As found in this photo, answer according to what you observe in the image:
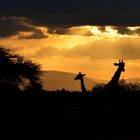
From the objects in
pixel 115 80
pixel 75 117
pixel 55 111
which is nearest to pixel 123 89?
pixel 115 80

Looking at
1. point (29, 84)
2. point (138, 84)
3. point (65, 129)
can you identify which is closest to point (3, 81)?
point (29, 84)

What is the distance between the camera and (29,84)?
138ft

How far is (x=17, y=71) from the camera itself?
135ft

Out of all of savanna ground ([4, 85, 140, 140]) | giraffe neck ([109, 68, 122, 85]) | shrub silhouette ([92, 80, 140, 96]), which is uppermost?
giraffe neck ([109, 68, 122, 85])

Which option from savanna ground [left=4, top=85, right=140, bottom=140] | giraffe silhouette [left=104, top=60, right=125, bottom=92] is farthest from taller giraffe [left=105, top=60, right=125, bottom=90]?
savanna ground [left=4, top=85, right=140, bottom=140]

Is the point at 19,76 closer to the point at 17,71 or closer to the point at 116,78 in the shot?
the point at 17,71

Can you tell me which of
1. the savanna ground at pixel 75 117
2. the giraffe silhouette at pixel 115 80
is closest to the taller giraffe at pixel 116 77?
the giraffe silhouette at pixel 115 80

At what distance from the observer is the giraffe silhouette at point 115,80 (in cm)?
4872

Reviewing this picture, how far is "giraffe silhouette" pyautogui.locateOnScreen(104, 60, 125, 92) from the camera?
4872 centimetres

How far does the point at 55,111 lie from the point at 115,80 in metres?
14.6

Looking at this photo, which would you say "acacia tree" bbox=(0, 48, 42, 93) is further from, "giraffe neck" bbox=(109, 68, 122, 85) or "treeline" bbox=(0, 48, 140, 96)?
"giraffe neck" bbox=(109, 68, 122, 85)

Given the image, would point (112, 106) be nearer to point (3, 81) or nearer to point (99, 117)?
point (99, 117)

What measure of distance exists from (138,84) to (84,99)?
6.86m

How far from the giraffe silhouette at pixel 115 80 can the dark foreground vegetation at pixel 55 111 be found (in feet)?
1.48
